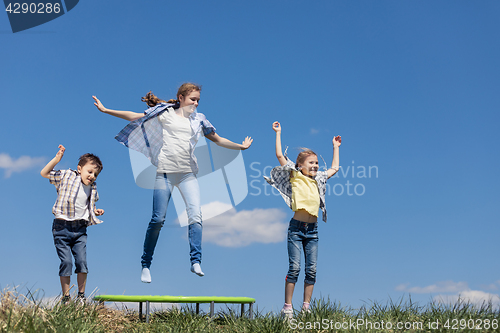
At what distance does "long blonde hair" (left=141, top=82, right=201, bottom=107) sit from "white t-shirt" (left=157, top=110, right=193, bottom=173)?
1.07 ft

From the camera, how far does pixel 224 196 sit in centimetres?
829

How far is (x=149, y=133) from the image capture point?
7.15 m

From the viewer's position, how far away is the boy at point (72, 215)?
6516 mm

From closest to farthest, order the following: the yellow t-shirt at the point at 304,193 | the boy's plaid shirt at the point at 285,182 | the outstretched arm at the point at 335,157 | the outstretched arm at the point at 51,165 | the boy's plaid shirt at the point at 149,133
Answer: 1. the yellow t-shirt at the point at 304,193
2. the outstretched arm at the point at 51,165
3. the boy's plaid shirt at the point at 285,182
4. the boy's plaid shirt at the point at 149,133
5. the outstretched arm at the point at 335,157

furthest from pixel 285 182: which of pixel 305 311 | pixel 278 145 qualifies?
pixel 305 311

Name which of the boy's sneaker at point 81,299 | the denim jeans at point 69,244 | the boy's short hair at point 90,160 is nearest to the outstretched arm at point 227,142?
the boy's short hair at point 90,160

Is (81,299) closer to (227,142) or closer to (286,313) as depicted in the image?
(286,313)

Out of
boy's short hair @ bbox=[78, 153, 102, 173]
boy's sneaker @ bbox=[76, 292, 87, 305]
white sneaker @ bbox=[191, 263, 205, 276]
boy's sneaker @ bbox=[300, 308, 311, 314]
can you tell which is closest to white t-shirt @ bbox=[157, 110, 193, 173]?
boy's short hair @ bbox=[78, 153, 102, 173]

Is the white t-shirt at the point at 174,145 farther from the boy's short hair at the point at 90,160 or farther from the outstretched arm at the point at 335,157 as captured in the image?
the outstretched arm at the point at 335,157

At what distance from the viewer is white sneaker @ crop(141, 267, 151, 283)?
21.8ft

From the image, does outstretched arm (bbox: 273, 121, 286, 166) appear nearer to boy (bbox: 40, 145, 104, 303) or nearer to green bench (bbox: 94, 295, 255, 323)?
green bench (bbox: 94, 295, 255, 323)

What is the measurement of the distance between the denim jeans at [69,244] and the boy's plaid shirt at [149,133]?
1354 mm

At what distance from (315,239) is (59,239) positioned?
3508mm

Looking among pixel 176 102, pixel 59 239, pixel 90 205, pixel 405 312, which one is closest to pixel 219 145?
pixel 176 102
